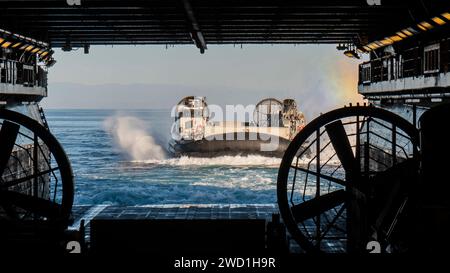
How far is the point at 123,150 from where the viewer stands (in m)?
66.6

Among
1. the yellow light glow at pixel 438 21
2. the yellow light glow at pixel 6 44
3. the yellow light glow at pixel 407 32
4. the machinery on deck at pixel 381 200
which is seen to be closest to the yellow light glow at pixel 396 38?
the yellow light glow at pixel 407 32

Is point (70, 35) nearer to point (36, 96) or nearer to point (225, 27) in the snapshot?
point (36, 96)

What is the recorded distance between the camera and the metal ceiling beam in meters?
15.8

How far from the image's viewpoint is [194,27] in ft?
62.8

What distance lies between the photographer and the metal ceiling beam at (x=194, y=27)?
15781 mm

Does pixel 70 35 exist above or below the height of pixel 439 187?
above

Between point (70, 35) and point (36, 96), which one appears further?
point (36, 96)

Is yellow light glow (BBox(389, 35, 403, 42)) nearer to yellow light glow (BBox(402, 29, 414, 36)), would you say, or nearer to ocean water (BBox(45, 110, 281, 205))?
yellow light glow (BBox(402, 29, 414, 36))

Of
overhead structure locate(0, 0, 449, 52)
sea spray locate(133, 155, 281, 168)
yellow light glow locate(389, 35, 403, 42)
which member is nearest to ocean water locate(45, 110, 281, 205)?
sea spray locate(133, 155, 281, 168)

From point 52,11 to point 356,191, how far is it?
1140cm

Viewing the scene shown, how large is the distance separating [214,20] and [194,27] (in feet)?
4.53

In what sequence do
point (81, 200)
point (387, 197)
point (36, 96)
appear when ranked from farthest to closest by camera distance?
1. point (81, 200)
2. point (36, 96)
3. point (387, 197)
